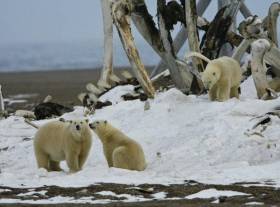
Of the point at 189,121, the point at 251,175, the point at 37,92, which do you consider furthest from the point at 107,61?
the point at 37,92

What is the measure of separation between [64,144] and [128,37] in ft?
17.6

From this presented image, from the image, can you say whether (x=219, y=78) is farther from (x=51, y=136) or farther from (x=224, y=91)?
(x=51, y=136)

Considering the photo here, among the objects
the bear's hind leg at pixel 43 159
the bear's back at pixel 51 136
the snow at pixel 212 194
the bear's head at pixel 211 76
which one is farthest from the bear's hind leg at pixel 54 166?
the snow at pixel 212 194

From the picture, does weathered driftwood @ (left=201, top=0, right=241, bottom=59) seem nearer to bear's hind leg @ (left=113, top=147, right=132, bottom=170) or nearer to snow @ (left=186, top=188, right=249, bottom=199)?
bear's hind leg @ (left=113, top=147, right=132, bottom=170)

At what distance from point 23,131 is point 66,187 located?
699 cm

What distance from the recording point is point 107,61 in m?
19.5

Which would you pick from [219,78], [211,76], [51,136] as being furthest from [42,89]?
[51,136]

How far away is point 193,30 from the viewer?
15.7 m

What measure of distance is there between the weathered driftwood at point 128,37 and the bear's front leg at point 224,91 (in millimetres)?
2091

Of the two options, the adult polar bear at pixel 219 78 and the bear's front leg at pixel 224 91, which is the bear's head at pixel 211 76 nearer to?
the adult polar bear at pixel 219 78

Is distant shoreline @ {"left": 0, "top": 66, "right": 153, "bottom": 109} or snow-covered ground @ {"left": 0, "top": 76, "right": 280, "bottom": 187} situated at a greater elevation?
distant shoreline @ {"left": 0, "top": 66, "right": 153, "bottom": 109}

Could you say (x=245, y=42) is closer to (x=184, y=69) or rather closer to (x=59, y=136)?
(x=184, y=69)

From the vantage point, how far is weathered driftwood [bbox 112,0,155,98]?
50.9 feet

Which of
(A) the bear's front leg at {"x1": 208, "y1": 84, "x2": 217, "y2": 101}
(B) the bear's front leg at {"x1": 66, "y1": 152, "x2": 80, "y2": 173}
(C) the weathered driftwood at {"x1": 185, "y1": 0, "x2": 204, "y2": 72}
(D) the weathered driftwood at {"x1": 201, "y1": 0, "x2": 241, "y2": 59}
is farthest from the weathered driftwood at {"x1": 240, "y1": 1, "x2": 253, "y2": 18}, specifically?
(B) the bear's front leg at {"x1": 66, "y1": 152, "x2": 80, "y2": 173}
